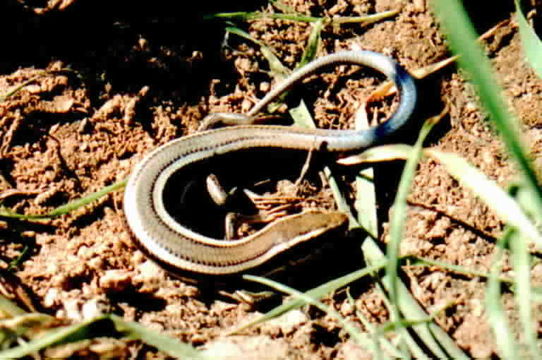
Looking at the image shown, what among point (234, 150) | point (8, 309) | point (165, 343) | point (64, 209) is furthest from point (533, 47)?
point (8, 309)

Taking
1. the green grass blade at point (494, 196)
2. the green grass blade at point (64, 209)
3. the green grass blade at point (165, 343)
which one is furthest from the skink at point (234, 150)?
the green grass blade at point (494, 196)

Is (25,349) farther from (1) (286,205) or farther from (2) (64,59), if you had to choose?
(2) (64,59)

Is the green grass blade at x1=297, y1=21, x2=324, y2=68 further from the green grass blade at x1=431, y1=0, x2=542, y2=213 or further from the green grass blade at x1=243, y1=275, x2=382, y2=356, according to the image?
the green grass blade at x1=431, y1=0, x2=542, y2=213

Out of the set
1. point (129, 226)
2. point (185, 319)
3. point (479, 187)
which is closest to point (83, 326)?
point (185, 319)

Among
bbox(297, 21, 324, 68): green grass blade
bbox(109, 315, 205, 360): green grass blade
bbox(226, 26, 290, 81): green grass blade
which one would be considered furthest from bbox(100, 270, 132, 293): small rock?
bbox(297, 21, 324, 68): green grass blade

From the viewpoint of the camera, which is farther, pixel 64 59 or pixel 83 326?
pixel 64 59

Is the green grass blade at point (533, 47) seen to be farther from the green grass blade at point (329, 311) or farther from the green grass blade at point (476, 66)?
the green grass blade at point (329, 311)
